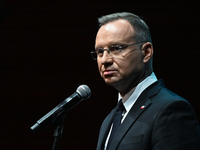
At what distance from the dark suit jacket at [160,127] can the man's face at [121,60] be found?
168mm

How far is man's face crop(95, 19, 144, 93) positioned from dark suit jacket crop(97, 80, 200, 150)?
168mm

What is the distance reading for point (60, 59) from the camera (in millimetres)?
3135

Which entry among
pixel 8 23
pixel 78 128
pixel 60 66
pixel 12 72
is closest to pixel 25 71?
pixel 12 72

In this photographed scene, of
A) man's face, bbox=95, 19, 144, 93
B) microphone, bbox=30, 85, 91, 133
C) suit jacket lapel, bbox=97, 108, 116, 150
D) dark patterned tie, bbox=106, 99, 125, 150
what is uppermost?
man's face, bbox=95, 19, 144, 93

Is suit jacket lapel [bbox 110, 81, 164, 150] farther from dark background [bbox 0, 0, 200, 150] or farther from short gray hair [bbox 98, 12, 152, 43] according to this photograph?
dark background [bbox 0, 0, 200, 150]

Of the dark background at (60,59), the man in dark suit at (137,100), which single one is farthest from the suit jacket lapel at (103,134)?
the dark background at (60,59)

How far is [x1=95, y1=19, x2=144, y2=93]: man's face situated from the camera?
4.77ft

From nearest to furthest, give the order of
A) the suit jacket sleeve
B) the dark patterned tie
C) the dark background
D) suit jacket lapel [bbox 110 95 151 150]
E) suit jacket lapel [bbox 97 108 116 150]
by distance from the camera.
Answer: the suit jacket sleeve
suit jacket lapel [bbox 110 95 151 150]
the dark patterned tie
suit jacket lapel [bbox 97 108 116 150]
the dark background

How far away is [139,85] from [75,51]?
5.69 feet

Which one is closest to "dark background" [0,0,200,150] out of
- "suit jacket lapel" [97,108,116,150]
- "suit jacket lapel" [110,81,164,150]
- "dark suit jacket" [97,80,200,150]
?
"suit jacket lapel" [97,108,116,150]

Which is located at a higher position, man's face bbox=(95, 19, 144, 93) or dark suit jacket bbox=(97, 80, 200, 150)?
man's face bbox=(95, 19, 144, 93)

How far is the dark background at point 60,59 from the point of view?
2.94 m

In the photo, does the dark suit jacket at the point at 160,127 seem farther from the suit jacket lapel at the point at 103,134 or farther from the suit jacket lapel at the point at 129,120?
the suit jacket lapel at the point at 103,134

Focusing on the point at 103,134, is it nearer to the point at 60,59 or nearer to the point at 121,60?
the point at 121,60
